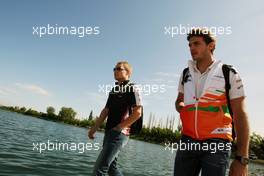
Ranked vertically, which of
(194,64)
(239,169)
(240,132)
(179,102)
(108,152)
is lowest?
(108,152)

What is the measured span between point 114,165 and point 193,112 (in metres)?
2.71

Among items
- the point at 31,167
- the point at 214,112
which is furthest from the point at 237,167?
the point at 31,167

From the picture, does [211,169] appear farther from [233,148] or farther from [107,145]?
[107,145]

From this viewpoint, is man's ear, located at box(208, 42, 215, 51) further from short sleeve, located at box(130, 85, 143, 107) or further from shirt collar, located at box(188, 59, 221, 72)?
short sleeve, located at box(130, 85, 143, 107)

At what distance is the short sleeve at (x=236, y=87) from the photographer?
11.2ft

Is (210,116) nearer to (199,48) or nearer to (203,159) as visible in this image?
(203,159)

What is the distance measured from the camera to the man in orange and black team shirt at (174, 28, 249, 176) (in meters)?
3.30

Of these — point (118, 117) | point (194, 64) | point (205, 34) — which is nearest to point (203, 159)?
point (194, 64)

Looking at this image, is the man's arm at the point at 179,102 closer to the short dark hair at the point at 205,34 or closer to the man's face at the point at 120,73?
the short dark hair at the point at 205,34

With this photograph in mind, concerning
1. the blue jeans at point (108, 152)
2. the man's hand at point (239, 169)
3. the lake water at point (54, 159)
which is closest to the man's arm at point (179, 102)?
the man's hand at point (239, 169)

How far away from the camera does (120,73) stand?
5.91 meters

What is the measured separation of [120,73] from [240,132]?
3141 mm

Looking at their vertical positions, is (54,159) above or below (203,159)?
below

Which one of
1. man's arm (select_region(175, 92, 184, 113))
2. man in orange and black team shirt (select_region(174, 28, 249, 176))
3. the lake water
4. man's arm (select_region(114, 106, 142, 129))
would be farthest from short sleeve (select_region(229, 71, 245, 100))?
the lake water
